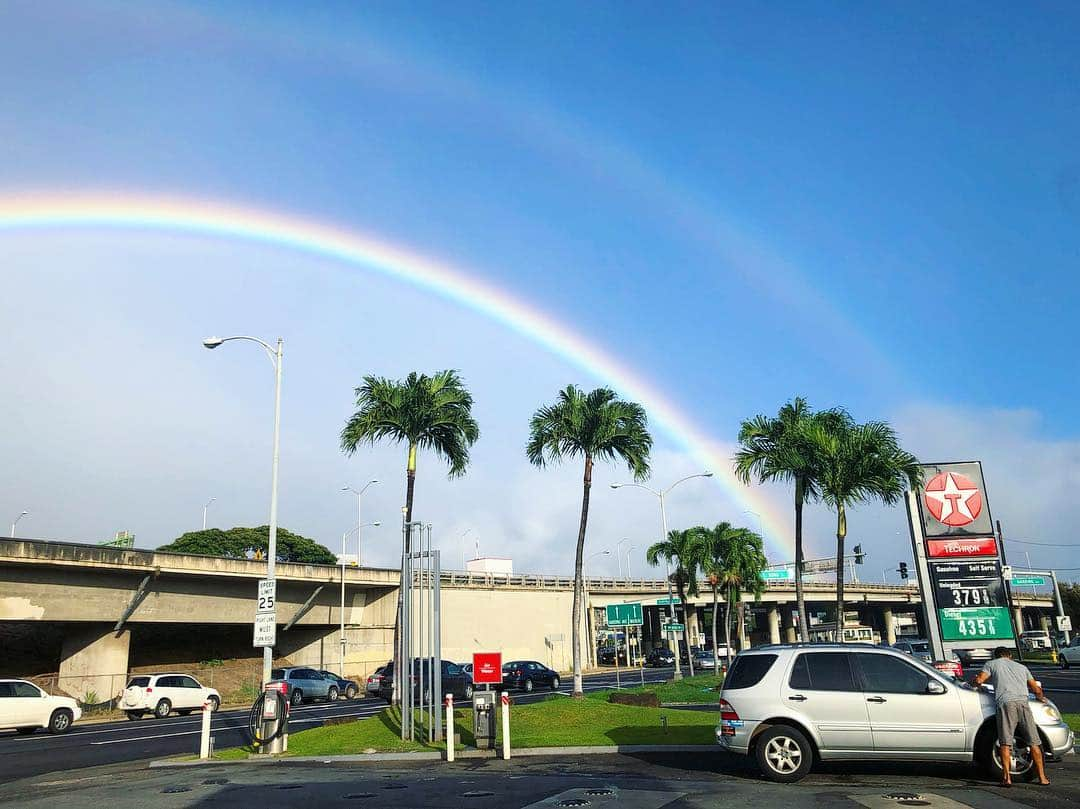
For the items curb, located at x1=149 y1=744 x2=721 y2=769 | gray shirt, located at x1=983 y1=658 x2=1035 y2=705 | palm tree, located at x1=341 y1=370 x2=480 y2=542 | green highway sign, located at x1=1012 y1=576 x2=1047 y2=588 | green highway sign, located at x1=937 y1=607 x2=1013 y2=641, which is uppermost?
palm tree, located at x1=341 y1=370 x2=480 y2=542

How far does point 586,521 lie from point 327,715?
11.6m

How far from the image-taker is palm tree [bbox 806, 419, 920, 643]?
28.0 meters

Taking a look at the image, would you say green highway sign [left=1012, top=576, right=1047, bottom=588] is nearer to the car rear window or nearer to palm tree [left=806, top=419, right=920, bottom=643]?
palm tree [left=806, top=419, right=920, bottom=643]

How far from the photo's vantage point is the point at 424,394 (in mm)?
29344

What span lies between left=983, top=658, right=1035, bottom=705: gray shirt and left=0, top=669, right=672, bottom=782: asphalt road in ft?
56.5

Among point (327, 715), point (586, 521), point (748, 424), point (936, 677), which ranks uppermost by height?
point (748, 424)

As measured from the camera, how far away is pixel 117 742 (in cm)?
2348

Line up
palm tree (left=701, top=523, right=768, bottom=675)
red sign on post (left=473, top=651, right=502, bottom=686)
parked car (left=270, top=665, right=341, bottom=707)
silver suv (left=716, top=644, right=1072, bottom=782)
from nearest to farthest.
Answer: silver suv (left=716, top=644, right=1072, bottom=782), red sign on post (left=473, top=651, right=502, bottom=686), parked car (left=270, top=665, right=341, bottom=707), palm tree (left=701, top=523, right=768, bottom=675)

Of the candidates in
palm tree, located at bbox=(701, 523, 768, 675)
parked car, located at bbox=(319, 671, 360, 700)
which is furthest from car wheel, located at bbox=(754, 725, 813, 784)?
palm tree, located at bbox=(701, 523, 768, 675)

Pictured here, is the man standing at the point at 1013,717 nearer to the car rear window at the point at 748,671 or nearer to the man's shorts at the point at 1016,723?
Result: the man's shorts at the point at 1016,723

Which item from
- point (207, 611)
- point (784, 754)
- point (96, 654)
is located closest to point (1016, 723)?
point (784, 754)

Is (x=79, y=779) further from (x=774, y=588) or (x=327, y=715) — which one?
(x=774, y=588)

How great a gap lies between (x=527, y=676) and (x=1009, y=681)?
34.1 m

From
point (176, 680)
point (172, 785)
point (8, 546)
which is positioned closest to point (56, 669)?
point (8, 546)
